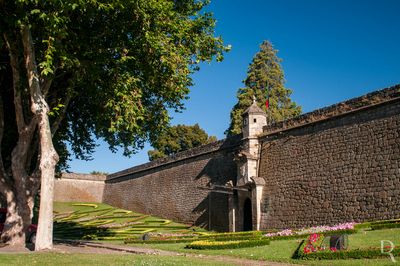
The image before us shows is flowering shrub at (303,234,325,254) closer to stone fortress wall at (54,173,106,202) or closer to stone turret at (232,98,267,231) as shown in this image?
stone turret at (232,98,267,231)

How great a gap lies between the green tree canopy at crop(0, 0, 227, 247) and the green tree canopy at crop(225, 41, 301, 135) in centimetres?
2098

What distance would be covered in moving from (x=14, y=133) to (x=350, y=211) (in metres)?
15.0

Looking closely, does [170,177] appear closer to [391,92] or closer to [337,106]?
[337,106]

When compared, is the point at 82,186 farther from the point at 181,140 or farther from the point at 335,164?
the point at 335,164

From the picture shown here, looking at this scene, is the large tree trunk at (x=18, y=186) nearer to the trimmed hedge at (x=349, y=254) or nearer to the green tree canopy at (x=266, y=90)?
the trimmed hedge at (x=349, y=254)

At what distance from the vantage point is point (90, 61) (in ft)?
48.2

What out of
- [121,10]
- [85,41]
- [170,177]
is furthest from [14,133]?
[170,177]

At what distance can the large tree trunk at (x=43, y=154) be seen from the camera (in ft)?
42.3

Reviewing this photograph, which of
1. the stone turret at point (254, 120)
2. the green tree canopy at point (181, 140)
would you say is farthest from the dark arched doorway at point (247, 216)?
the green tree canopy at point (181, 140)

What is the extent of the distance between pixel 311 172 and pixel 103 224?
1696 centimetres

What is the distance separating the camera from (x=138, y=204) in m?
40.6

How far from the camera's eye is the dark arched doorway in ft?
81.3

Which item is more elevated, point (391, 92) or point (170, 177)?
point (391, 92)

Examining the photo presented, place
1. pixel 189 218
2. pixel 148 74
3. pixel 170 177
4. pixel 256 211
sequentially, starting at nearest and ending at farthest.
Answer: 1. pixel 148 74
2. pixel 256 211
3. pixel 189 218
4. pixel 170 177
